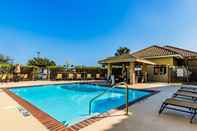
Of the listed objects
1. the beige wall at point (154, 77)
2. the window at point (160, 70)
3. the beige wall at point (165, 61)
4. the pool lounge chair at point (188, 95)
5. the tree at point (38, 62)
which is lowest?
the pool lounge chair at point (188, 95)

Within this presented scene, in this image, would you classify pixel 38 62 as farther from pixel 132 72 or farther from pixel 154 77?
pixel 132 72

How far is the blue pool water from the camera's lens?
22.5 ft

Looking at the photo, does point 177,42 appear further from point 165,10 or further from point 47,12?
point 47,12

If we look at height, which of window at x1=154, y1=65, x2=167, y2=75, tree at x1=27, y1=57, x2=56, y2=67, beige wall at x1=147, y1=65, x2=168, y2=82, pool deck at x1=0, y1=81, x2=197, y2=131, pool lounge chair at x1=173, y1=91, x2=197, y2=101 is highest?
tree at x1=27, y1=57, x2=56, y2=67

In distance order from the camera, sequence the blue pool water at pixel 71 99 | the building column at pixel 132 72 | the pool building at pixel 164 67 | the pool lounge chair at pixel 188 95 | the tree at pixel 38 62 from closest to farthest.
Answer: the pool lounge chair at pixel 188 95, the blue pool water at pixel 71 99, the building column at pixel 132 72, the pool building at pixel 164 67, the tree at pixel 38 62

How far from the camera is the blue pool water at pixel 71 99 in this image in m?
6.86

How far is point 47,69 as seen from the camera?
2077cm

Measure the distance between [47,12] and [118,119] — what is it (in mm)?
18984

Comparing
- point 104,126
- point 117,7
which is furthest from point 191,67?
point 104,126

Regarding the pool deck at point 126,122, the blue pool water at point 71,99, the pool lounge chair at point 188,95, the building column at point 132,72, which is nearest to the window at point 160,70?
the building column at point 132,72

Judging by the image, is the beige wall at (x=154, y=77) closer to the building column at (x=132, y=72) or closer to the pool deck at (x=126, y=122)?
the building column at (x=132, y=72)

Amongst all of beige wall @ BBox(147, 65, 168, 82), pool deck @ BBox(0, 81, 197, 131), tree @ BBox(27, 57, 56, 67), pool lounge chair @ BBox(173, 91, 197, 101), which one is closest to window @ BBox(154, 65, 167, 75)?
beige wall @ BBox(147, 65, 168, 82)

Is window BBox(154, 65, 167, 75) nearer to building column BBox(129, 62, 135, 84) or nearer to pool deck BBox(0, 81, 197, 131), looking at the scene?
building column BBox(129, 62, 135, 84)

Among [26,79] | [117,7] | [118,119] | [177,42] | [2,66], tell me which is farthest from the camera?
[177,42]
